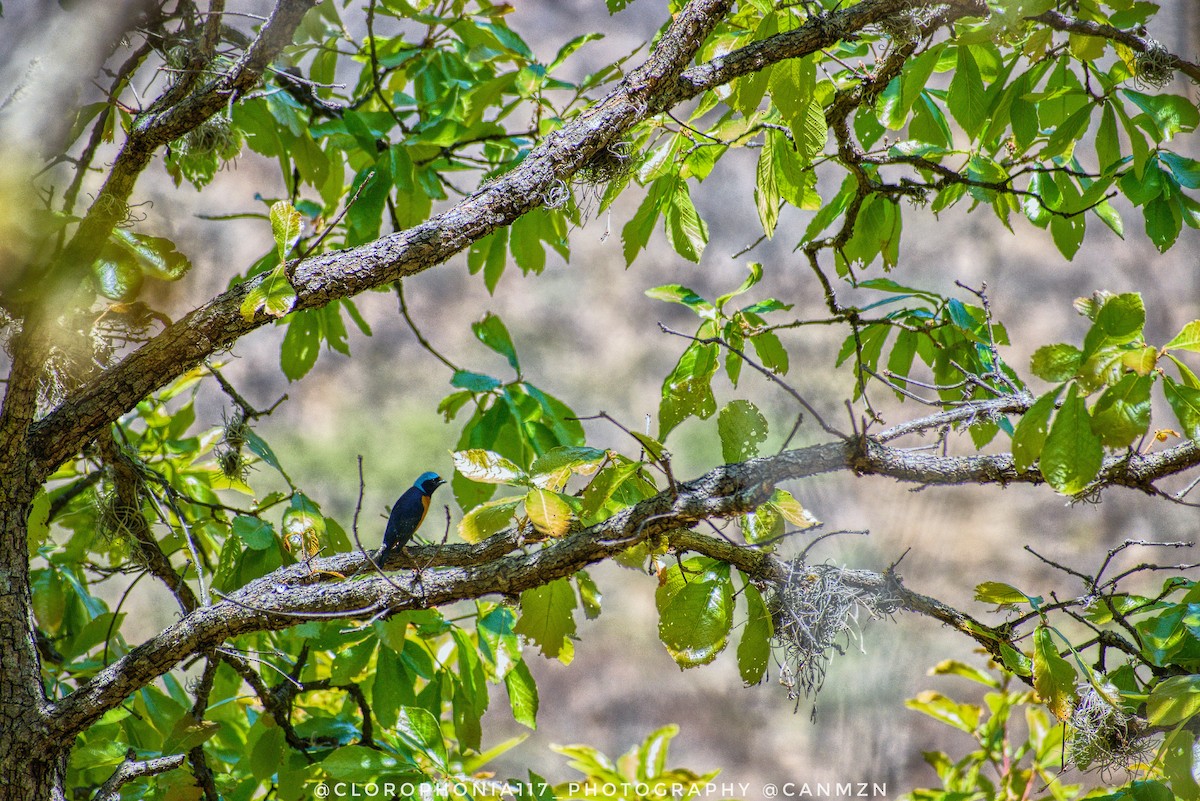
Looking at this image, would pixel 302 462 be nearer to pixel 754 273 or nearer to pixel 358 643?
pixel 358 643

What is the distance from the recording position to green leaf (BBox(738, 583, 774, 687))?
84 centimetres

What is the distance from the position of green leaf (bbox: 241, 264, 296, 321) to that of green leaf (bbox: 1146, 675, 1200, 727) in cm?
77

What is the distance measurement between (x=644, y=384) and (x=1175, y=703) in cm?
255

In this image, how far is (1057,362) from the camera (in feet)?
2.45

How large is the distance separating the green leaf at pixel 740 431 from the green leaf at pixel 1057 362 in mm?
242

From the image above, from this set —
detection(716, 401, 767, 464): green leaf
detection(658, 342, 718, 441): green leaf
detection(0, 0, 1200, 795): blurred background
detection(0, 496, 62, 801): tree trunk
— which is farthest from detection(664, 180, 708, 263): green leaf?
detection(0, 0, 1200, 795): blurred background

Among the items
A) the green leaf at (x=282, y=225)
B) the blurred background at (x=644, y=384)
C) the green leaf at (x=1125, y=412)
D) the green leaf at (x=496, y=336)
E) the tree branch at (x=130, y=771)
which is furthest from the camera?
the blurred background at (x=644, y=384)

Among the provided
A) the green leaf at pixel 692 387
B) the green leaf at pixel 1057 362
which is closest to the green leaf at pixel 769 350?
the green leaf at pixel 692 387

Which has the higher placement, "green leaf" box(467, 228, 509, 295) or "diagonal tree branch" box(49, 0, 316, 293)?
"green leaf" box(467, 228, 509, 295)

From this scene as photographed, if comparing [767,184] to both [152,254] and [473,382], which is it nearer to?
[473,382]

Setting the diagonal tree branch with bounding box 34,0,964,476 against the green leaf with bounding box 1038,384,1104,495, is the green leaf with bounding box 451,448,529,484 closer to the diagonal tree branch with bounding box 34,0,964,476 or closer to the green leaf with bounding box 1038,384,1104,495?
the diagonal tree branch with bounding box 34,0,964,476

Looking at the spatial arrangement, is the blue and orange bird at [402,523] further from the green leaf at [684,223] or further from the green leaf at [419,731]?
the green leaf at [684,223]

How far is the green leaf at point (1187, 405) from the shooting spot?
727 millimetres

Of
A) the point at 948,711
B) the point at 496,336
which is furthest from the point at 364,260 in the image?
the point at 948,711
